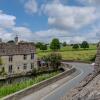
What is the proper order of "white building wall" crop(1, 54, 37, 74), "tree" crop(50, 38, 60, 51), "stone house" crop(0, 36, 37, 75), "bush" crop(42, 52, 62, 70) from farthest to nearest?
"tree" crop(50, 38, 60, 51) → "bush" crop(42, 52, 62, 70) → "stone house" crop(0, 36, 37, 75) → "white building wall" crop(1, 54, 37, 74)

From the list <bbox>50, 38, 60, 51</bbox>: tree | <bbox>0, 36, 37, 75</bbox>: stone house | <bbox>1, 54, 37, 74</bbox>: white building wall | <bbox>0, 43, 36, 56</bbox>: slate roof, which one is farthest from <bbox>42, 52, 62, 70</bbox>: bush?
<bbox>50, 38, 60, 51</bbox>: tree

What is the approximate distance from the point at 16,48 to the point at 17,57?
8.30ft

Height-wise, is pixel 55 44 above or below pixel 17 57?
above

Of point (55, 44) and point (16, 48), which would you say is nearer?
point (16, 48)

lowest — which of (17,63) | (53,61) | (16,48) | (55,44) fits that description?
(53,61)

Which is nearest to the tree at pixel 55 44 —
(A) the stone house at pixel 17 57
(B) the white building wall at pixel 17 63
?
(A) the stone house at pixel 17 57

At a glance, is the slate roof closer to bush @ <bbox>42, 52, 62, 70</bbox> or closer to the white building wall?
the white building wall

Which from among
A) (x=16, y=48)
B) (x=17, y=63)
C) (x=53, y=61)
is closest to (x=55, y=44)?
(x=53, y=61)

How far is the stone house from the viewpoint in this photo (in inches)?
2899

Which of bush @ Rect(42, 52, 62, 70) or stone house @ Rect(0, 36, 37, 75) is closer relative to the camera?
stone house @ Rect(0, 36, 37, 75)

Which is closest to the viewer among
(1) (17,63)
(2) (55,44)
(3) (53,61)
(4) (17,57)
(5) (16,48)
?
(1) (17,63)

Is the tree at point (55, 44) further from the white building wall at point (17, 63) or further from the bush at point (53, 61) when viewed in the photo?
the white building wall at point (17, 63)

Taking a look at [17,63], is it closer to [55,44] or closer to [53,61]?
[53,61]

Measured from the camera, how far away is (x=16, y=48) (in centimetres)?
7900
